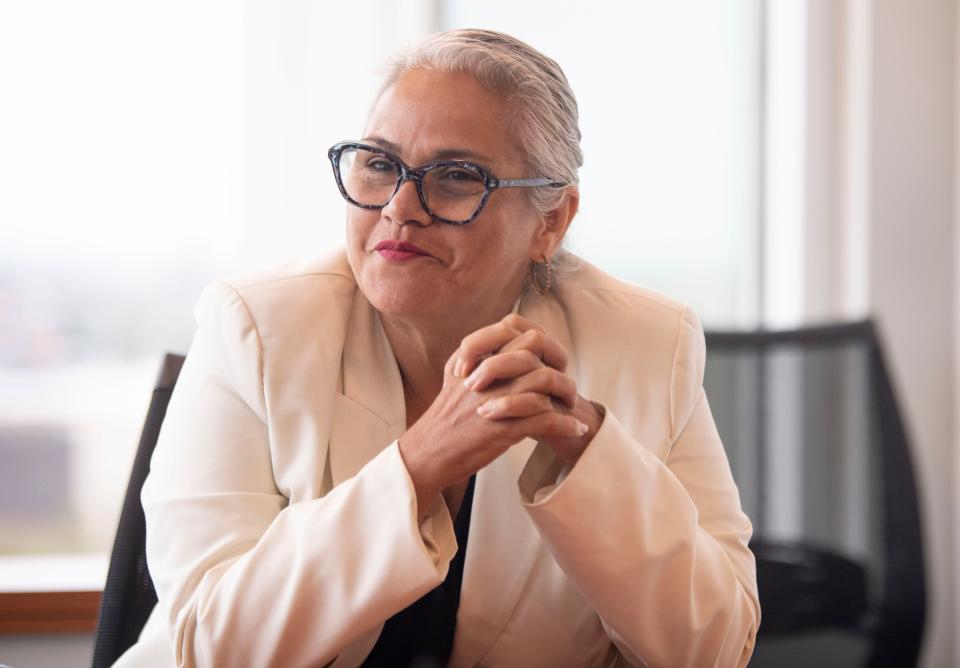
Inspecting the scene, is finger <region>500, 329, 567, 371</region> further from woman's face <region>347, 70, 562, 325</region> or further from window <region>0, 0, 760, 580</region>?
window <region>0, 0, 760, 580</region>

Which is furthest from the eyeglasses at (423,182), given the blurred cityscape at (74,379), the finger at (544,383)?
the blurred cityscape at (74,379)

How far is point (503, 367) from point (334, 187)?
1.22 meters

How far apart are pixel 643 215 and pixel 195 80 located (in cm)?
108

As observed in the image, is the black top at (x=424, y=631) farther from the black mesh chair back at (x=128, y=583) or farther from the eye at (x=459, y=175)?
the eye at (x=459, y=175)

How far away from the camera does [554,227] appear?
56.4 inches

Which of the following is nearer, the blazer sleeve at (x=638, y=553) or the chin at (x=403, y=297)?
the blazer sleeve at (x=638, y=553)

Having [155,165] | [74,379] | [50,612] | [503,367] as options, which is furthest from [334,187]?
[503,367]

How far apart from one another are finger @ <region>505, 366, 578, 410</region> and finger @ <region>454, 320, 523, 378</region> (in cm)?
5

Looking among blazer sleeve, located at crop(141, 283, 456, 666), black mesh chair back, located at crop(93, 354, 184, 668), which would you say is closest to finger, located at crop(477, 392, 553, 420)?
blazer sleeve, located at crop(141, 283, 456, 666)

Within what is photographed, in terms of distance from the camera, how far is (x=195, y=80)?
2.24 metres

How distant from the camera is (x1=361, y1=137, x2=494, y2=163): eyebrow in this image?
1.23 meters

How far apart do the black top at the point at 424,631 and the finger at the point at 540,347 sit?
1.03 ft

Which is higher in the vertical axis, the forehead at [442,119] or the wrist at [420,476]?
the forehead at [442,119]

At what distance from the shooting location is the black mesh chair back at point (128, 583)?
1308 mm
